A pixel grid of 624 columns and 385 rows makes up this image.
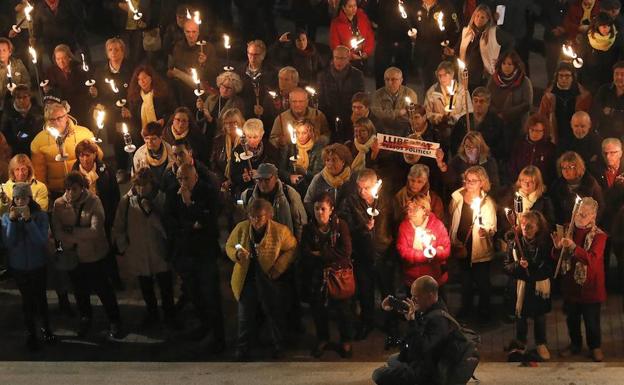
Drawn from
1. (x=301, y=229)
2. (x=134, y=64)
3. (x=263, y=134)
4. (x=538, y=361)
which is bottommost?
(x=538, y=361)

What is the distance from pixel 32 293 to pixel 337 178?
10.5ft

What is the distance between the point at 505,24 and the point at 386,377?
7939 millimetres

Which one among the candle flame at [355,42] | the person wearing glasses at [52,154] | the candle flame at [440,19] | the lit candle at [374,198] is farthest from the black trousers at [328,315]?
the candle flame at [440,19]

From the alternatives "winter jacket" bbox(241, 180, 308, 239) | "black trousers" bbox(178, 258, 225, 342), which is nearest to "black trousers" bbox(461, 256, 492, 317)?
"winter jacket" bbox(241, 180, 308, 239)

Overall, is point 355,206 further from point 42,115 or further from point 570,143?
point 42,115

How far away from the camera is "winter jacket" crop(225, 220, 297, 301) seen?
1195cm

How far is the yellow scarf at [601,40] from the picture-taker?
1549 centimetres

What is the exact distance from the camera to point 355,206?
12.3 metres

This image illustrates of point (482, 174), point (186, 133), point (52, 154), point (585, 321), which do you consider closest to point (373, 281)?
point (482, 174)

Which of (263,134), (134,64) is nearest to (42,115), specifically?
(134,64)

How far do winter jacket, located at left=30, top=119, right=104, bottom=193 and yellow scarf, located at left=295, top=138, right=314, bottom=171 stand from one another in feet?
7.49

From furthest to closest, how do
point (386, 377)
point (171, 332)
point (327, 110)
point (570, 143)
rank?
point (327, 110), point (570, 143), point (171, 332), point (386, 377)

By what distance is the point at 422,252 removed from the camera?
12.1 meters

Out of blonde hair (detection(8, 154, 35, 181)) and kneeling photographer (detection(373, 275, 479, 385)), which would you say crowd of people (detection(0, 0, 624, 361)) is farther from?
kneeling photographer (detection(373, 275, 479, 385))
